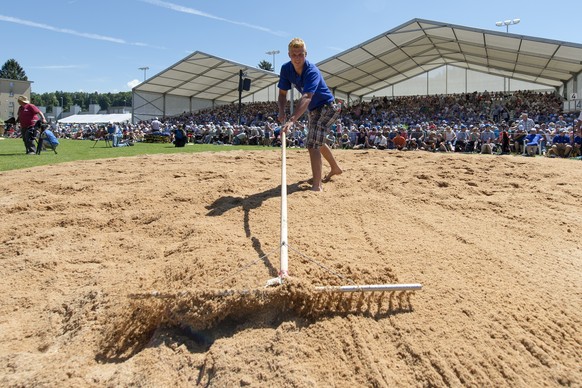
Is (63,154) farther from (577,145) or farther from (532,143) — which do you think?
(577,145)

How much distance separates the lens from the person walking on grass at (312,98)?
4625mm

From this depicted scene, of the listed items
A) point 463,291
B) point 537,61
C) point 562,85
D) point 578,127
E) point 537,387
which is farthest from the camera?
point 562,85

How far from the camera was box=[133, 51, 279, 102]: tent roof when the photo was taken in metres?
30.1

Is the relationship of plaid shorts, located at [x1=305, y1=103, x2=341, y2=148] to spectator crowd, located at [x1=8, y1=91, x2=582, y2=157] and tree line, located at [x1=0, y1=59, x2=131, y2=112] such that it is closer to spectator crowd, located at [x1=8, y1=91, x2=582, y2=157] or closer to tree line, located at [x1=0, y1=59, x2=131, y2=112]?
spectator crowd, located at [x1=8, y1=91, x2=582, y2=157]

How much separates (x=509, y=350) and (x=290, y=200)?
2507 mm

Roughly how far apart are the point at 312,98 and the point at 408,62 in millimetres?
28169

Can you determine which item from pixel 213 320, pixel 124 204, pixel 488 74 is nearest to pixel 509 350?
pixel 213 320

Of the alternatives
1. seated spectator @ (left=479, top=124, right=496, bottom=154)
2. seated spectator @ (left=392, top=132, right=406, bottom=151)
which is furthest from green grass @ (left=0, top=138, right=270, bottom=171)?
seated spectator @ (left=479, top=124, right=496, bottom=154)

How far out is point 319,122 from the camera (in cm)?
500

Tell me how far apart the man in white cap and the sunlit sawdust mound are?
34.2ft

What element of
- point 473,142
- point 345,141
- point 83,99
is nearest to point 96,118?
point 345,141

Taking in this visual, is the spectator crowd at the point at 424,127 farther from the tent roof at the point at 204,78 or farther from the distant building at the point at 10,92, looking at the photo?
the distant building at the point at 10,92

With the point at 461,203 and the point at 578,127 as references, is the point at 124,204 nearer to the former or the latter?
the point at 461,203

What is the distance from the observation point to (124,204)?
459cm
